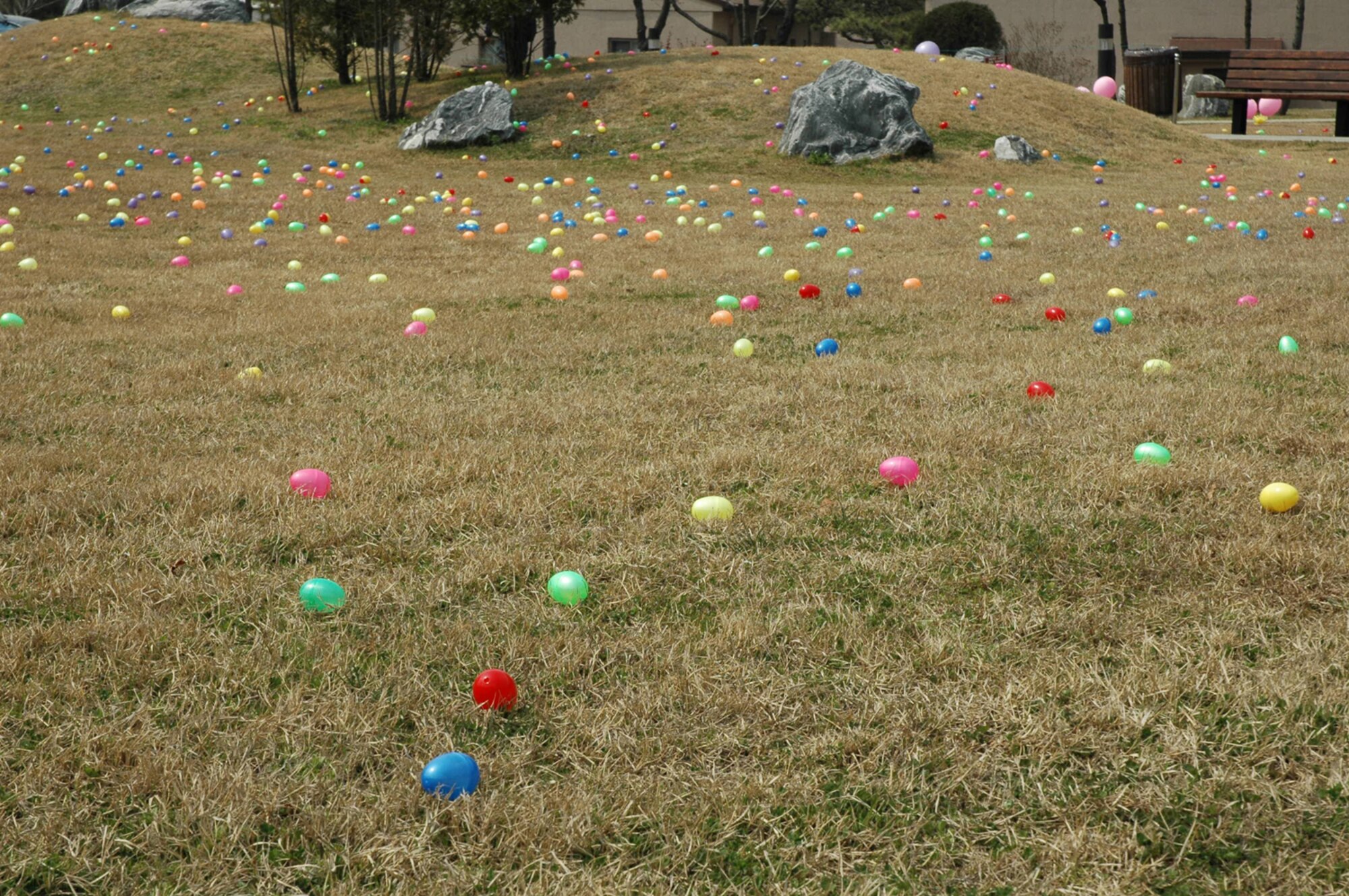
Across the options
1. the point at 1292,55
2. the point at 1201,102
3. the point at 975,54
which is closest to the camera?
the point at 1292,55

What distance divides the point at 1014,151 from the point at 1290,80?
996 cm

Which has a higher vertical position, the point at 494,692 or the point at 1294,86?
the point at 1294,86

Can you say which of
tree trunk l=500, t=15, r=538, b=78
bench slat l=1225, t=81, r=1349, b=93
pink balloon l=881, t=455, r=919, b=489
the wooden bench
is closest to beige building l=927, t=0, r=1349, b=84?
the wooden bench

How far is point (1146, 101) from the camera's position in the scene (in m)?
26.0

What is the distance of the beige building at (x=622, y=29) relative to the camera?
4288 centimetres

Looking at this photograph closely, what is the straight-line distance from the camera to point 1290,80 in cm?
2217

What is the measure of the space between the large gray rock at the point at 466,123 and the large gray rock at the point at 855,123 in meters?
4.27

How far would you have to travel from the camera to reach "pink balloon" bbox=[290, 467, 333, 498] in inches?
152

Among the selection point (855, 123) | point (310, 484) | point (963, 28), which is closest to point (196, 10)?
point (963, 28)

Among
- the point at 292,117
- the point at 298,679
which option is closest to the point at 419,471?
the point at 298,679

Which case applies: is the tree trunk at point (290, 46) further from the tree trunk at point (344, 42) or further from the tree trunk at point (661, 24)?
the tree trunk at point (661, 24)

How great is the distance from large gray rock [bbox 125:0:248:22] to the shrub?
19999mm

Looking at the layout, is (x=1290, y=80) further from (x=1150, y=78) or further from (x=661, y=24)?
(x=661, y=24)

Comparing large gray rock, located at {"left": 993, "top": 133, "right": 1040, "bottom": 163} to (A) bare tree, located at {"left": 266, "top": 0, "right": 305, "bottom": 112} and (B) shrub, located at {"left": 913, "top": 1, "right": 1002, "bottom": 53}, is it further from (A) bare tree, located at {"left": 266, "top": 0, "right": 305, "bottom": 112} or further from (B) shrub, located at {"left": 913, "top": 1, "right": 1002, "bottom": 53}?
(B) shrub, located at {"left": 913, "top": 1, "right": 1002, "bottom": 53}
